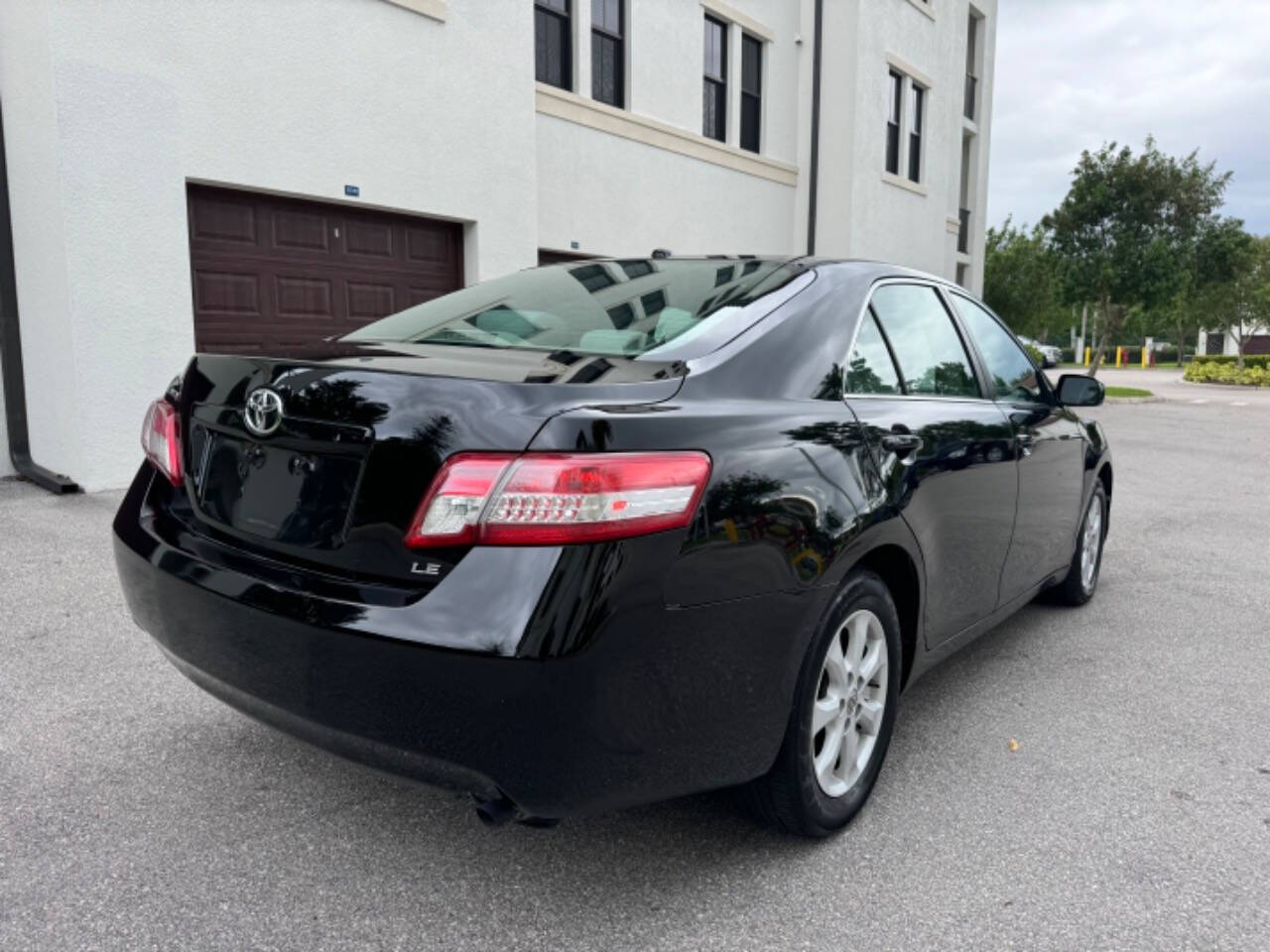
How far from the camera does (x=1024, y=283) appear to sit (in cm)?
2684

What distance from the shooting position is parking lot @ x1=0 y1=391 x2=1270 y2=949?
2.15 m

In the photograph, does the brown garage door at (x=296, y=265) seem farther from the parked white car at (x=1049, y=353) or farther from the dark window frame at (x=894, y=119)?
the parked white car at (x=1049, y=353)

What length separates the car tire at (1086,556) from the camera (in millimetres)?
4645

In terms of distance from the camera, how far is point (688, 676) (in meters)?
2.00

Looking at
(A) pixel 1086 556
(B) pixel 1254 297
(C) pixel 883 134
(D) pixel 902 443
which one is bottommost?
(A) pixel 1086 556

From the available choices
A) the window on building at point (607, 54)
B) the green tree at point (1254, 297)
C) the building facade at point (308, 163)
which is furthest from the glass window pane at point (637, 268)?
the green tree at point (1254, 297)

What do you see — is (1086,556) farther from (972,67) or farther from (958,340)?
(972,67)

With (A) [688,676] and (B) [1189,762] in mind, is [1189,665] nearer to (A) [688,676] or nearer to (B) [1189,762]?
(B) [1189,762]

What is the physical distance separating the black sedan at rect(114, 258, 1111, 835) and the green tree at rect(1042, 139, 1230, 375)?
24895 millimetres

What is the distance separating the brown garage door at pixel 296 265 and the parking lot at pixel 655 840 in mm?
4403

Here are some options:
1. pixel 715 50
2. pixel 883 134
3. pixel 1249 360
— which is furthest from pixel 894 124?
pixel 1249 360

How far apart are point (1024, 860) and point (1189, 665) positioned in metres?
2.06

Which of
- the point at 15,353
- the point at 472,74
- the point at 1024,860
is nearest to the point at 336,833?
the point at 1024,860

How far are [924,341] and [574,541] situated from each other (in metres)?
1.88
